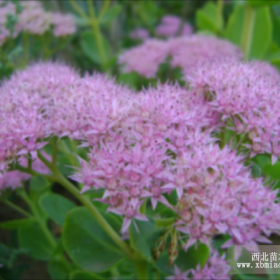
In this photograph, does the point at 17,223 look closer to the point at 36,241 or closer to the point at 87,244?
the point at 36,241

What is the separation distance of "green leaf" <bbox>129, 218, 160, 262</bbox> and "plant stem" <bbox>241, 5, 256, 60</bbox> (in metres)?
1.20

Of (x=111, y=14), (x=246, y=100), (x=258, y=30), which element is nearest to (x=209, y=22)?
(x=258, y=30)

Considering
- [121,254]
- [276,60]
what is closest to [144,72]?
[276,60]

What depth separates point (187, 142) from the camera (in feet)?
2.87

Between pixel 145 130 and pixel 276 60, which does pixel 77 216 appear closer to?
pixel 145 130

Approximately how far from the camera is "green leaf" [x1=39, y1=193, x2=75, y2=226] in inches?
45.2

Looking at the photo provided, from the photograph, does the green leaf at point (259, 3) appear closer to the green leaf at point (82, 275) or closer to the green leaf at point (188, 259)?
the green leaf at point (188, 259)

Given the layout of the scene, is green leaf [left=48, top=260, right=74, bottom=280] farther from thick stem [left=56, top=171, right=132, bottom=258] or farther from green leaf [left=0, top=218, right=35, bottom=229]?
thick stem [left=56, top=171, right=132, bottom=258]

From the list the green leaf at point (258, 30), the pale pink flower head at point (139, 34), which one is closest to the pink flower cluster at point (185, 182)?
the green leaf at point (258, 30)

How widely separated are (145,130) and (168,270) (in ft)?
1.28

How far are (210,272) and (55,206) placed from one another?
1.79ft

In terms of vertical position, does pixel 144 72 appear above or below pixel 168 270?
above

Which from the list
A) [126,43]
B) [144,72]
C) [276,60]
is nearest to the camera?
[276,60]

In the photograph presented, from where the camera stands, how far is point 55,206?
1177mm
